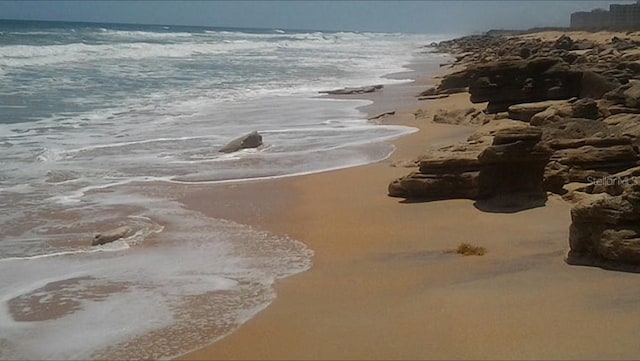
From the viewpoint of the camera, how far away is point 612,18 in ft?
312

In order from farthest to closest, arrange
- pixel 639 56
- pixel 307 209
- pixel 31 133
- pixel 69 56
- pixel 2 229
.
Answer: pixel 69 56 < pixel 639 56 < pixel 31 133 < pixel 307 209 < pixel 2 229

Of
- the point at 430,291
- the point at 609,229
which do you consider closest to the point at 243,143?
the point at 430,291

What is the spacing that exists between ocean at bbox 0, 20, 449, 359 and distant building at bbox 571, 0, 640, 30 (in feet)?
228

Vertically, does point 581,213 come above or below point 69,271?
above

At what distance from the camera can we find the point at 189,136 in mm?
14586

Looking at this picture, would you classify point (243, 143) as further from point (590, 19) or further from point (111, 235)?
point (590, 19)

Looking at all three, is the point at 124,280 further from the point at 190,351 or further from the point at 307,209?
the point at 307,209

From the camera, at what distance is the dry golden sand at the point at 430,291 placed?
452 centimetres

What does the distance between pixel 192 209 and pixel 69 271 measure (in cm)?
246

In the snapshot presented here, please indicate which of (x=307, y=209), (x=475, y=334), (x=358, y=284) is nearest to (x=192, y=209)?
(x=307, y=209)

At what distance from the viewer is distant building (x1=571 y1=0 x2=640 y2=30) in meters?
85.4

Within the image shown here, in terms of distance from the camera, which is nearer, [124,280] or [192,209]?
[124,280]

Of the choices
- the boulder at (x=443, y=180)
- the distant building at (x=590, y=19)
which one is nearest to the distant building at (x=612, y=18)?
the distant building at (x=590, y=19)

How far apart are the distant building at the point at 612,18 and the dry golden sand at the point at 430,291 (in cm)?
7740
